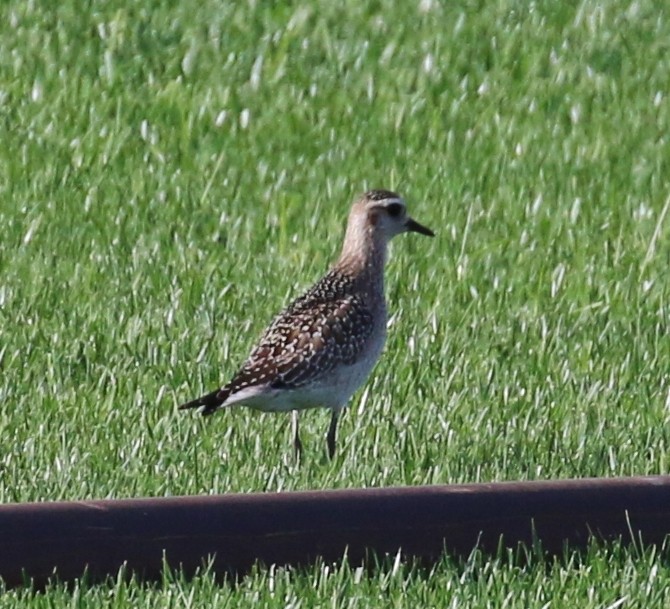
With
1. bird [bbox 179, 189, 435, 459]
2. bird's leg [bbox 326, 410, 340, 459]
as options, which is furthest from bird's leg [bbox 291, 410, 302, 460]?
bird's leg [bbox 326, 410, 340, 459]

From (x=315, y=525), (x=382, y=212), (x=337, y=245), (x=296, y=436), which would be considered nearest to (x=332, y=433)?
(x=296, y=436)

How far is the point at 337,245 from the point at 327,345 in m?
2.89

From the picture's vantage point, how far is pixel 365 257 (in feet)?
27.0

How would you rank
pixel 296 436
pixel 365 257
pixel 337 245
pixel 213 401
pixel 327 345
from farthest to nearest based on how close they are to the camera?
pixel 337 245 → pixel 365 257 → pixel 327 345 → pixel 296 436 → pixel 213 401

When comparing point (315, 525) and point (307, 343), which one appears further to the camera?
point (307, 343)

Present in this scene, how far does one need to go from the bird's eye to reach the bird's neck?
0.36 feet

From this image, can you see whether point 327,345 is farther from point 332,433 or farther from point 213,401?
point 213,401

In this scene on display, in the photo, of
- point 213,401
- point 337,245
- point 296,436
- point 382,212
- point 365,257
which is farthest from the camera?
point 337,245

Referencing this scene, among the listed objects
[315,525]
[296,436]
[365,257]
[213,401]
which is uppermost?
[365,257]

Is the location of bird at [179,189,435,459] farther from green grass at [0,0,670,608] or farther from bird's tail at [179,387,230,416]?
green grass at [0,0,670,608]

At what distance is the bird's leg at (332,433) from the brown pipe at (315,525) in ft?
4.23

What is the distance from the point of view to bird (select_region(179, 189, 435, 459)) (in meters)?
7.29

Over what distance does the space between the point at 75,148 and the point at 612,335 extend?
4.10 metres

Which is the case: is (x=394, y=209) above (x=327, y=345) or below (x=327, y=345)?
above
